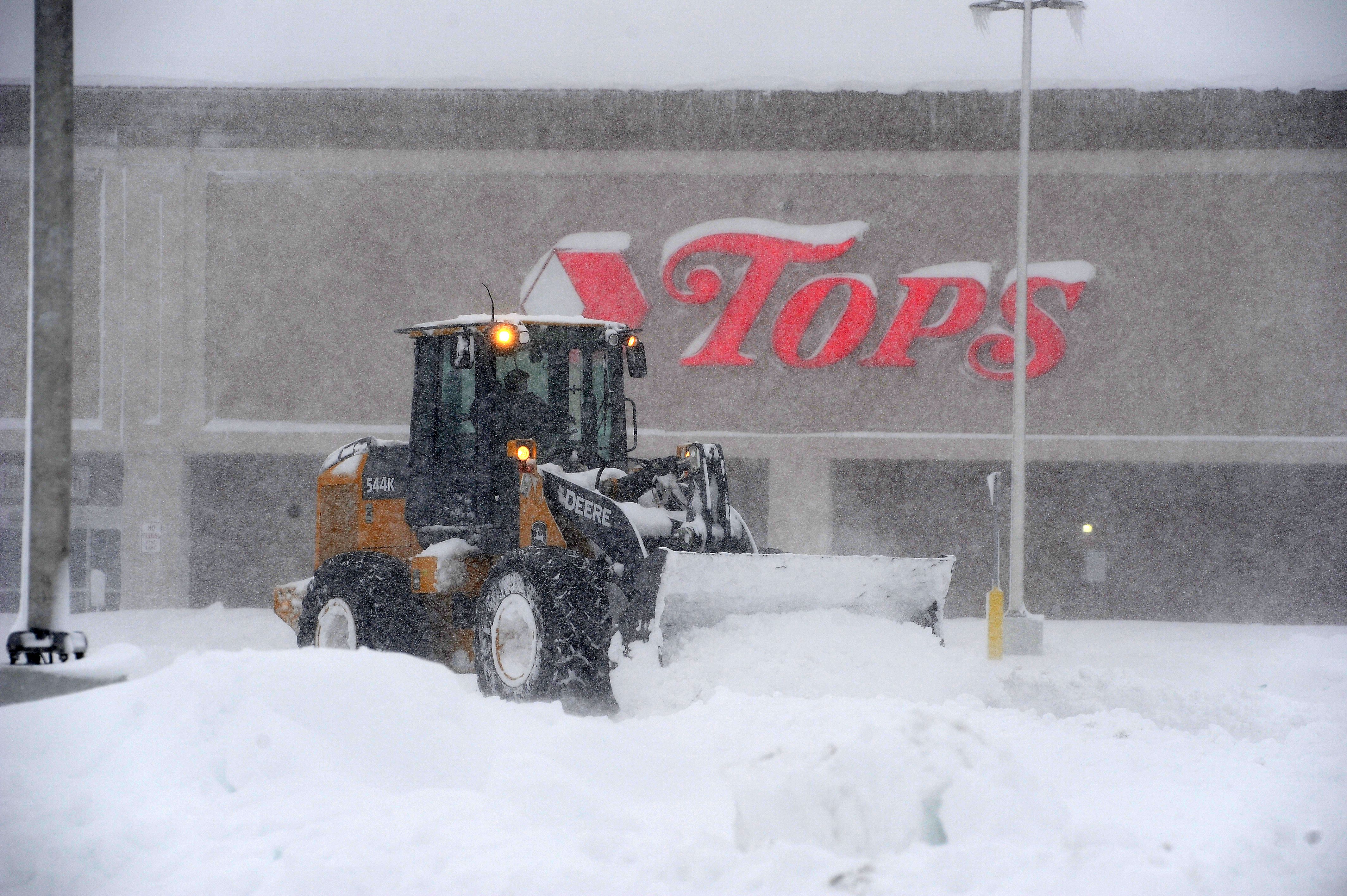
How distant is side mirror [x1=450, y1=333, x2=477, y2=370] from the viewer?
10312 mm

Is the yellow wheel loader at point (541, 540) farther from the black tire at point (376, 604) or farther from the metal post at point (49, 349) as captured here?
the metal post at point (49, 349)

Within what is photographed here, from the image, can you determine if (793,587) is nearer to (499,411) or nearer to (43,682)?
(499,411)

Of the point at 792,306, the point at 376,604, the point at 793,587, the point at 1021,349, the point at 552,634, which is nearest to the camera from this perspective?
the point at 552,634

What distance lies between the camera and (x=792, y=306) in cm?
2261

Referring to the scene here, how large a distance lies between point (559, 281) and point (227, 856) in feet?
60.8

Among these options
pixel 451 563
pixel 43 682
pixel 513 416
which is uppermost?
pixel 513 416

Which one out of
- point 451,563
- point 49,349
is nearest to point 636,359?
point 451,563

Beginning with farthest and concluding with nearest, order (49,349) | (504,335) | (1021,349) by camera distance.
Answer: (1021,349) < (504,335) < (49,349)

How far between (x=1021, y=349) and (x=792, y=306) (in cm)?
545

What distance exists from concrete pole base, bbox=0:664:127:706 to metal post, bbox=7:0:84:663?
0.19 metres

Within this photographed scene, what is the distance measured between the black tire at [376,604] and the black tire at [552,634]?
5.28 feet

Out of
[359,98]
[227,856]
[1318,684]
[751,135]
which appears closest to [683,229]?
[751,135]

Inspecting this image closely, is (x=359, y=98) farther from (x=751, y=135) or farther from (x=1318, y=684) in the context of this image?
(x=1318, y=684)

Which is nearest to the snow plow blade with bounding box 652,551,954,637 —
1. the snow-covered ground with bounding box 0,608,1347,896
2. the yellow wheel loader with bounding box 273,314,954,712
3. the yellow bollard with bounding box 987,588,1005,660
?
the yellow wheel loader with bounding box 273,314,954,712
